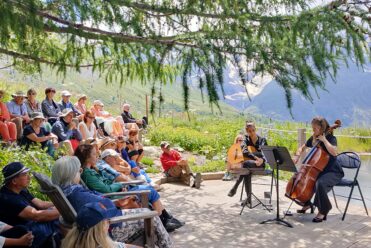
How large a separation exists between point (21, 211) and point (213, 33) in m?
1.85

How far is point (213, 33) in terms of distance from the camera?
3.27 meters

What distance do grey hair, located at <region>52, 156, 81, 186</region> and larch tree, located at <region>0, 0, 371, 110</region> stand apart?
0.87 meters

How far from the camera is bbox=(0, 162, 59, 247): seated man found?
10.8 feet

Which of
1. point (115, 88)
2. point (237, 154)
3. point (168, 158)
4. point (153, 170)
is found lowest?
point (153, 170)

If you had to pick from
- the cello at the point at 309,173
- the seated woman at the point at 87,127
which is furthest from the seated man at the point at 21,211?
the seated woman at the point at 87,127

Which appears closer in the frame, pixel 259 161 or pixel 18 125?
pixel 259 161

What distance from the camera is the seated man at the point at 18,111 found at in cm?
694

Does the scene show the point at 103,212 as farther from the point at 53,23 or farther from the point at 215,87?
the point at 53,23

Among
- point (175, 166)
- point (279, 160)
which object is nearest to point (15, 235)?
point (279, 160)

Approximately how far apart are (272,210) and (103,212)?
4.04m

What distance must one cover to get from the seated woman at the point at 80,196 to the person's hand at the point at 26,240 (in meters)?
0.39

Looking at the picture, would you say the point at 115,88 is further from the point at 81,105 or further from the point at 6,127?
the point at 81,105

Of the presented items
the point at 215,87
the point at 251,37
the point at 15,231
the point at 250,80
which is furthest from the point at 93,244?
the point at 251,37

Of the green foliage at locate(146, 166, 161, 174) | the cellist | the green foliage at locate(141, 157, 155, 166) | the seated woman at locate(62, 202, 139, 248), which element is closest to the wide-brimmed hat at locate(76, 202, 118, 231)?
the seated woman at locate(62, 202, 139, 248)
